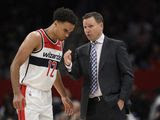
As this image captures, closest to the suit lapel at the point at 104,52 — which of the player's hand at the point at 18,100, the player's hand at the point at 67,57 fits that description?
the player's hand at the point at 67,57

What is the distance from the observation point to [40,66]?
264 inches

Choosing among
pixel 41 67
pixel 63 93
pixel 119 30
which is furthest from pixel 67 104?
pixel 119 30

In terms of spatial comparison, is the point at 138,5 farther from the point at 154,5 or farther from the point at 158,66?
the point at 158,66

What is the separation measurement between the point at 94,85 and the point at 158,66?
18.9ft

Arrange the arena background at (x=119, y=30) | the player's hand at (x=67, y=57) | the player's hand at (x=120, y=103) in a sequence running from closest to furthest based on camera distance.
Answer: the player's hand at (x=67, y=57), the player's hand at (x=120, y=103), the arena background at (x=119, y=30)

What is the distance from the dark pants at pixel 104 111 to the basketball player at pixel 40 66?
22.7 inches

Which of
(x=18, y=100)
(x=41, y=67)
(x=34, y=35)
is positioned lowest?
(x=18, y=100)

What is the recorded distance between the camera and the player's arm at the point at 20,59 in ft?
20.7

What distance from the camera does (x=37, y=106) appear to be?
6.62 metres

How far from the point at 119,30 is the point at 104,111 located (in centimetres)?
786

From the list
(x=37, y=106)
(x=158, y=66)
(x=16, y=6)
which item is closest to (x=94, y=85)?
(x=37, y=106)

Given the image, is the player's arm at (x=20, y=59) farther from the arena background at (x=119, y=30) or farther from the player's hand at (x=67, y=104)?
the arena background at (x=119, y=30)

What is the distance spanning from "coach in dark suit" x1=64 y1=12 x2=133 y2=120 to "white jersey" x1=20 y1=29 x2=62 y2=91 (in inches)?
7.9

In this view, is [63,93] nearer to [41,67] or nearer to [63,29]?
[41,67]
